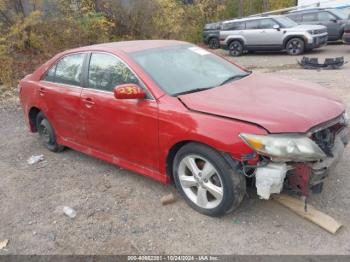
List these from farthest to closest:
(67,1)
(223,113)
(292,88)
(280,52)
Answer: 1. (280,52)
2. (67,1)
3. (292,88)
4. (223,113)

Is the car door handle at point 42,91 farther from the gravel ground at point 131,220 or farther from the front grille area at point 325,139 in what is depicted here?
the front grille area at point 325,139

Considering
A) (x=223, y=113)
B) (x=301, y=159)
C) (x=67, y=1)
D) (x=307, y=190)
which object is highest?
(x=67, y=1)

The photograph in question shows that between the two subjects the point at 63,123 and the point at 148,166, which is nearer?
the point at 148,166

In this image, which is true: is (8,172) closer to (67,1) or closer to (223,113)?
(223,113)

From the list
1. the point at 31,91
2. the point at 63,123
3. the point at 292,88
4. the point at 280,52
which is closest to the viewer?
the point at 292,88

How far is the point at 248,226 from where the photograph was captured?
3.54 metres

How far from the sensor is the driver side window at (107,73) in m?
4.17

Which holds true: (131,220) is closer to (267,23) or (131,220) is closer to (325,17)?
(267,23)

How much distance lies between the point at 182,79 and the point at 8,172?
9.45 feet

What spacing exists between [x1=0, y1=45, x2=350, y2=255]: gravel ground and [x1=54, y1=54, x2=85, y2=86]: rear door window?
1169 mm

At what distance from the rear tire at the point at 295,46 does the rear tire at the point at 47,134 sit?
11.5 m

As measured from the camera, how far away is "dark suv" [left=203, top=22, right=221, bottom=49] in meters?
18.1

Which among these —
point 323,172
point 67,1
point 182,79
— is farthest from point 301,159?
point 67,1

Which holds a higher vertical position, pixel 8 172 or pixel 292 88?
pixel 292 88
